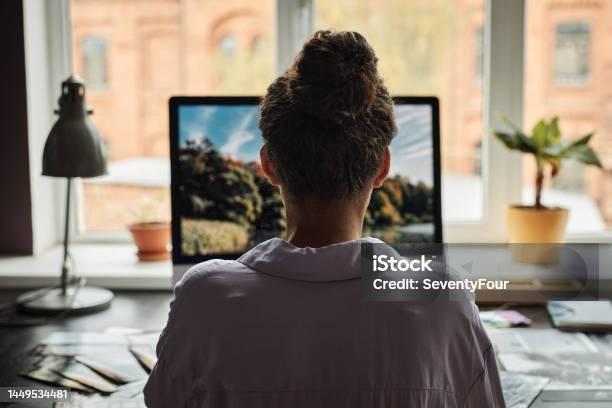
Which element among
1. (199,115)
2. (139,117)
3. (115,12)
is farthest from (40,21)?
(199,115)

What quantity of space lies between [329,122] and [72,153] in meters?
1.21

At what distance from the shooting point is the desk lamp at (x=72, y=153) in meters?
1.90

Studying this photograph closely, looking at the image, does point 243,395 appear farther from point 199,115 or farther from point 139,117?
point 139,117

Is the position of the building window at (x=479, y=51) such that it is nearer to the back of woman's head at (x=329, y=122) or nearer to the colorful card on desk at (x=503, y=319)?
the colorful card on desk at (x=503, y=319)

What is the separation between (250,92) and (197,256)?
93cm

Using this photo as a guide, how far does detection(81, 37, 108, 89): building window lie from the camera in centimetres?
257

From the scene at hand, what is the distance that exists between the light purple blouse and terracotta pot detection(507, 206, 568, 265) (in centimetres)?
131

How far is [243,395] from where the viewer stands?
847 millimetres

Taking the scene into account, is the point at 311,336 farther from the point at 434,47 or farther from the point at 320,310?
the point at 434,47

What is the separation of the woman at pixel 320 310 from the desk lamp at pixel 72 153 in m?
1.09

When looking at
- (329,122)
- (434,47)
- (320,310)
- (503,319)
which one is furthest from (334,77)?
(434,47)

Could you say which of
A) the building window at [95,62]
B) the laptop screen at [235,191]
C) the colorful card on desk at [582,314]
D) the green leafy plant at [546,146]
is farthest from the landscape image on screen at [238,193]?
the building window at [95,62]

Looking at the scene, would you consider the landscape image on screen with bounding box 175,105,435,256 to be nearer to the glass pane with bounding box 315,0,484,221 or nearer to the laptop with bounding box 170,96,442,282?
the laptop with bounding box 170,96,442,282

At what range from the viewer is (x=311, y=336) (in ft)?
2.69
